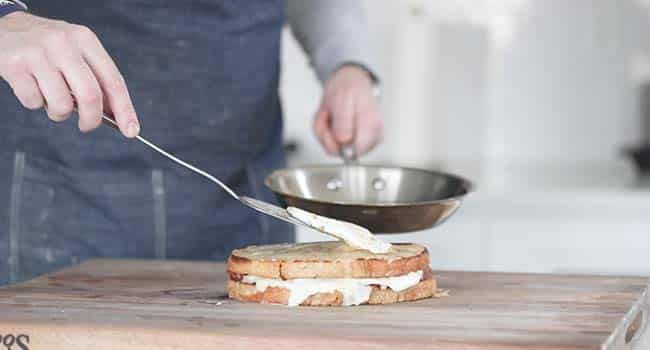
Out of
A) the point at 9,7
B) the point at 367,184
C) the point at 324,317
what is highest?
the point at 9,7

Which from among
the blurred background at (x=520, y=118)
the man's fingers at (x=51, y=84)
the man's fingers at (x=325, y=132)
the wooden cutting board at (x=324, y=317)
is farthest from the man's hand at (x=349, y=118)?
the blurred background at (x=520, y=118)

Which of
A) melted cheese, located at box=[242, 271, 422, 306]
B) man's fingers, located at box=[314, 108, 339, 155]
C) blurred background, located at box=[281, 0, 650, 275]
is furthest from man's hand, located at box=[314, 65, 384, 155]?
blurred background, located at box=[281, 0, 650, 275]

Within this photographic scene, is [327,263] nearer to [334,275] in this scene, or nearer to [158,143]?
[334,275]

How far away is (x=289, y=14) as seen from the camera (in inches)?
74.7

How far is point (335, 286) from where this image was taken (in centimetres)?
110

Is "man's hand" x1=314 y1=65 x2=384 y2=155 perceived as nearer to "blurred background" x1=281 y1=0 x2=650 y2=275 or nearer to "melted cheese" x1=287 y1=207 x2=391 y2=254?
"melted cheese" x1=287 y1=207 x2=391 y2=254

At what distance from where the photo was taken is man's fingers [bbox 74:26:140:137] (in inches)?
42.0

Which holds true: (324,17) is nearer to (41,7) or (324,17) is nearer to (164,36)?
(164,36)

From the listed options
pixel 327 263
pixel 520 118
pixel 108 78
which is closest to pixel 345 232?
pixel 327 263

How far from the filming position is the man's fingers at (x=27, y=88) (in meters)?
1.05

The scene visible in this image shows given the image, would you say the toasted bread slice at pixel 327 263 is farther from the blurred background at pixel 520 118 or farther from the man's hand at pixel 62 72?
the blurred background at pixel 520 118

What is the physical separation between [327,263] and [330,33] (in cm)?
77

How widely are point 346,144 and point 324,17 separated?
0.26 m

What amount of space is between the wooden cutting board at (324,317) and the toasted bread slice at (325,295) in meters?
0.02
